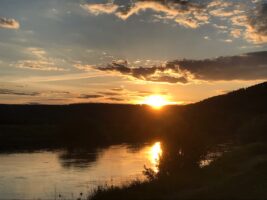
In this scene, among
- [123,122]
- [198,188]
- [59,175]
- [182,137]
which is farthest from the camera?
[123,122]

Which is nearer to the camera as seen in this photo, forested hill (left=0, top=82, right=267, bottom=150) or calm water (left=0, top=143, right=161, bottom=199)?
calm water (left=0, top=143, right=161, bottom=199)

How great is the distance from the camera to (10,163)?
50.9 meters

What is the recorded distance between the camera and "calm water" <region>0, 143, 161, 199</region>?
104 ft

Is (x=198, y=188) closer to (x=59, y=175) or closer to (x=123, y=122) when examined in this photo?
(x=59, y=175)

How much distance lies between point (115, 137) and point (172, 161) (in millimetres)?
78732

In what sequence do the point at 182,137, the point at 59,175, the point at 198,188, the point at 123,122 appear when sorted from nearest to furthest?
the point at 198,188
the point at 182,137
the point at 59,175
the point at 123,122

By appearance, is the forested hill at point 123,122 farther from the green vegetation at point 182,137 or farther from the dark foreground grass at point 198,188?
the dark foreground grass at point 198,188

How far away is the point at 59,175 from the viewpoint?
40.7 meters

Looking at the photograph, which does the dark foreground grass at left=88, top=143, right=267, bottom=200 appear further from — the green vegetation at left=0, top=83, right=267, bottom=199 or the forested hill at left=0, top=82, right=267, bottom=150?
the forested hill at left=0, top=82, right=267, bottom=150

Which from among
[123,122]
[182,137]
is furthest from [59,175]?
[123,122]

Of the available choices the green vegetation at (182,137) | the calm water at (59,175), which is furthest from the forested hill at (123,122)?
the calm water at (59,175)

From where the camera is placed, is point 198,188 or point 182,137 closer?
point 198,188

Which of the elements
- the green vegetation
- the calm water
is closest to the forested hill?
the green vegetation

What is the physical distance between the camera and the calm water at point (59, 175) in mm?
31623
